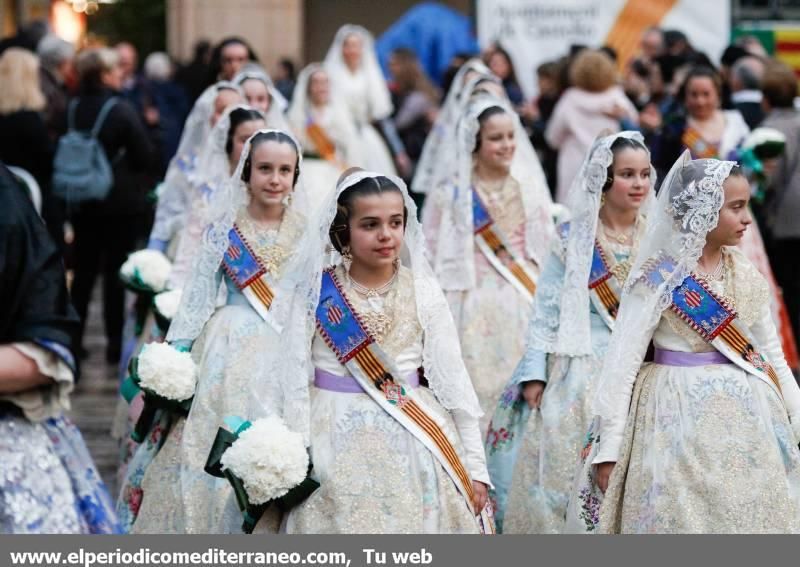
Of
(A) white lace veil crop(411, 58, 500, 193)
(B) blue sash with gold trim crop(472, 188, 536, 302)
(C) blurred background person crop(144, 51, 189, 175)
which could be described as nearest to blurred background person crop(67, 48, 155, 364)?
(A) white lace veil crop(411, 58, 500, 193)

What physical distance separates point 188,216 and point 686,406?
11.9ft

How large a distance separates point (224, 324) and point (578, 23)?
953cm

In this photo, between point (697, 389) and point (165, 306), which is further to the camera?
point (165, 306)

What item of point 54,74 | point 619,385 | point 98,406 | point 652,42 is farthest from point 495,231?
point 652,42

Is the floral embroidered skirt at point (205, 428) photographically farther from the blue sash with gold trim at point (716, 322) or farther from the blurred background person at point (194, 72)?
the blurred background person at point (194, 72)

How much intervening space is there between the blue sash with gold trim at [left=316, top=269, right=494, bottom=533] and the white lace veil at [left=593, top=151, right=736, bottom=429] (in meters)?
0.54

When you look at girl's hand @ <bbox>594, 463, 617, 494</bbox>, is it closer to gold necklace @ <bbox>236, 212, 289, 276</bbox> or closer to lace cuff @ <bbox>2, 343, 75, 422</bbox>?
gold necklace @ <bbox>236, 212, 289, 276</bbox>

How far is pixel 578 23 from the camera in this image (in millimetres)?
16172

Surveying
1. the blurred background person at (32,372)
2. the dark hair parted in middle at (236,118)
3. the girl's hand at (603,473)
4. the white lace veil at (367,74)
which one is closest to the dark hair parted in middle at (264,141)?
the dark hair parted in middle at (236,118)

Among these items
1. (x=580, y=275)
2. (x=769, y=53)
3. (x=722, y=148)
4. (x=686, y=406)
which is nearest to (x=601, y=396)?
(x=686, y=406)

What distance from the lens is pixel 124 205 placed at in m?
12.5

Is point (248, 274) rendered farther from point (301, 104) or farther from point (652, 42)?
point (652, 42)

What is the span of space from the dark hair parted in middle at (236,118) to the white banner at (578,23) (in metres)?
7.72

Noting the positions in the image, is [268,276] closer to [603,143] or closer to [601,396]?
[603,143]
